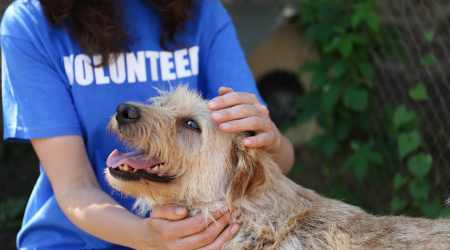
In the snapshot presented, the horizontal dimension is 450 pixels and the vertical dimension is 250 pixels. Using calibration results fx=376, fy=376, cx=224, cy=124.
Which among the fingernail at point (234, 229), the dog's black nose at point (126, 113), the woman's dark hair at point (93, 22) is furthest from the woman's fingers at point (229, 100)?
the woman's dark hair at point (93, 22)

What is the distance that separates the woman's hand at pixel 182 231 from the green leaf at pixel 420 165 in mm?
1696

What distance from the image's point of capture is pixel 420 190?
2918 millimetres

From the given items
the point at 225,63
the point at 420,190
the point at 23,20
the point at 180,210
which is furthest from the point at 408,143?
the point at 23,20

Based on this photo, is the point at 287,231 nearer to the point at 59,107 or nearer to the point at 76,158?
the point at 76,158

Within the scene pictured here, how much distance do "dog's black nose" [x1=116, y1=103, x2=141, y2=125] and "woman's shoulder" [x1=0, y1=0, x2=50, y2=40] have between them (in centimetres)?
70

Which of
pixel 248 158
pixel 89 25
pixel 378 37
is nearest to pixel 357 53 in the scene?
pixel 378 37

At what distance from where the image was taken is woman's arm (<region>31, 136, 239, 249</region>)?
1.75m

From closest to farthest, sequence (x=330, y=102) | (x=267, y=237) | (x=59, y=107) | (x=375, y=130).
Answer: (x=267, y=237) → (x=59, y=107) → (x=330, y=102) → (x=375, y=130)

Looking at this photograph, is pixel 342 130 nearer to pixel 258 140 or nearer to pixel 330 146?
pixel 330 146

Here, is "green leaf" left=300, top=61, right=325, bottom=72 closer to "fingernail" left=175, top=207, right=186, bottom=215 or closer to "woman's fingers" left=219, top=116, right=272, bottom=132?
"woman's fingers" left=219, top=116, right=272, bottom=132

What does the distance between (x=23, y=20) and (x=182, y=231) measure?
140 centimetres

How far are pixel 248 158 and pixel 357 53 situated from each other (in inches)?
86.1

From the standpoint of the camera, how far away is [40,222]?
6.79ft

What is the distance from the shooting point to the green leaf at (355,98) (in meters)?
3.39
